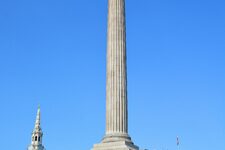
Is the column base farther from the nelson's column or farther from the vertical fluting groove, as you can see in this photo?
the vertical fluting groove

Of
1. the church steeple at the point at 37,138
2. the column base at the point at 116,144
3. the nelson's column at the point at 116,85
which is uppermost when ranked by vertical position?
the church steeple at the point at 37,138

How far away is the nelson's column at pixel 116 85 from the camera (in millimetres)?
45562

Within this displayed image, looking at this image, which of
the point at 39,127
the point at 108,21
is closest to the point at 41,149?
the point at 39,127

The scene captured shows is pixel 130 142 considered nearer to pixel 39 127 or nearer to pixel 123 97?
pixel 123 97

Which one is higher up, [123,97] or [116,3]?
[116,3]

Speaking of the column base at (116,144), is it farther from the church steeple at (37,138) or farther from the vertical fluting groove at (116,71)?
the church steeple at (37,138)

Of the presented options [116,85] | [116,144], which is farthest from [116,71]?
[116,144]

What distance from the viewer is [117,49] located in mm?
49406

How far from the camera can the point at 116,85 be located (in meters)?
47.9

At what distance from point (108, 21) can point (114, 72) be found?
700 cm

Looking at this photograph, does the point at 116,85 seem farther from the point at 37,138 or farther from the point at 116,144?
the point at 37,138

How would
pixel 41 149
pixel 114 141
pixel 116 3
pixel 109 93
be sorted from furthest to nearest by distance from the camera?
pixel 41 149, pixel 116 3, pixel 109 93, pixel 114 141

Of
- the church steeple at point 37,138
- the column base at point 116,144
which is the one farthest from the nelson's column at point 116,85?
the church steeple at point 37,138

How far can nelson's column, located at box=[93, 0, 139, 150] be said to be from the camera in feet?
149
